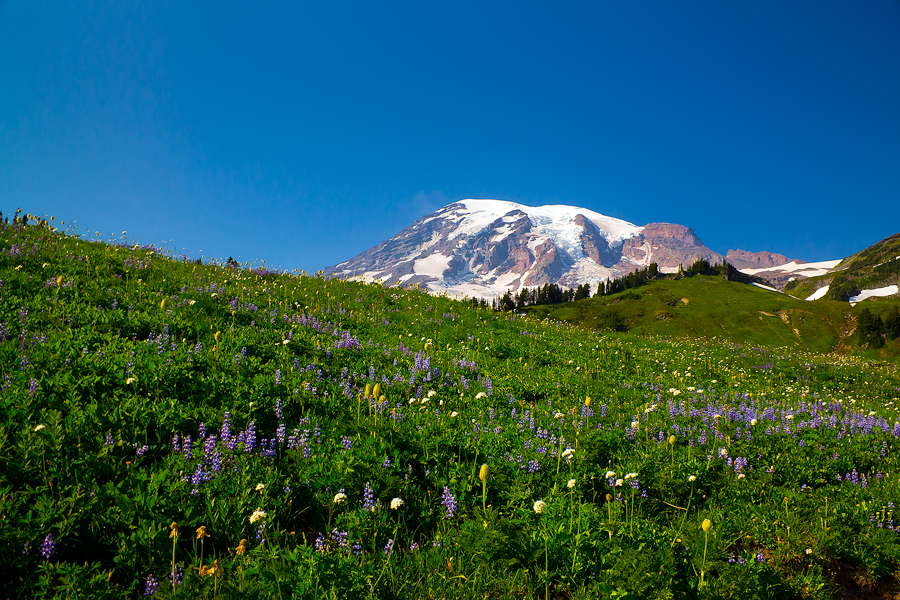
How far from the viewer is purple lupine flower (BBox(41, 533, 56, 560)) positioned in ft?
9.30

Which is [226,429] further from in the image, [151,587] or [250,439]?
[151,587]

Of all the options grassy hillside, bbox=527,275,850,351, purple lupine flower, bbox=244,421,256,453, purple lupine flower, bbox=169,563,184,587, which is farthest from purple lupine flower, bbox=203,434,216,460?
grassy hillside, bbox=527,275,850,351

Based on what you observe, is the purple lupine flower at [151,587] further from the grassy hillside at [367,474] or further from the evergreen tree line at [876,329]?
the evergreen tree line at [876,329]

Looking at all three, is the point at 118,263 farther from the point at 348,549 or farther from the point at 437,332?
the point at 348,549

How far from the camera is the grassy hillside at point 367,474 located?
3.05 meters

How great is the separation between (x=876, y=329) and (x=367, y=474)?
157723mm

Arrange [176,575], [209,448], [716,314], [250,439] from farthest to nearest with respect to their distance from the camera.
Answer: [716,314] < [250,439] < [209,448] < [176,575]

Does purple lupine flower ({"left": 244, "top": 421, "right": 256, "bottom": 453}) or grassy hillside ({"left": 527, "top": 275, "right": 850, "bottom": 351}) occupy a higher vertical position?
grassy hillside ({"left": 527, "top": 275, "right": 850, "bottom": 351})

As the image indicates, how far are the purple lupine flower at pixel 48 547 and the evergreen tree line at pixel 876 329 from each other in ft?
499

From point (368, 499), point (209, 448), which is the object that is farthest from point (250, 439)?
point (368, 499)

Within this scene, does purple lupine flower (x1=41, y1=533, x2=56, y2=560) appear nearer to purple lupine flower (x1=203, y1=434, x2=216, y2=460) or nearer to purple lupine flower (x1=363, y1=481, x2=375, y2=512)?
purple lupine flower (x1=203, y1=434, x2=216, y2=460)

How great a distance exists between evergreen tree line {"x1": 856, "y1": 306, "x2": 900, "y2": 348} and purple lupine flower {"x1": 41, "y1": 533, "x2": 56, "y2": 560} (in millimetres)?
152187

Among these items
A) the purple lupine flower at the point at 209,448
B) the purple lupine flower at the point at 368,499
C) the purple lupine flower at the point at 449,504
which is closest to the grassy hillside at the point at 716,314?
the purple lupine flower at the point at 449,504

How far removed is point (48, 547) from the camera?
2863mm
